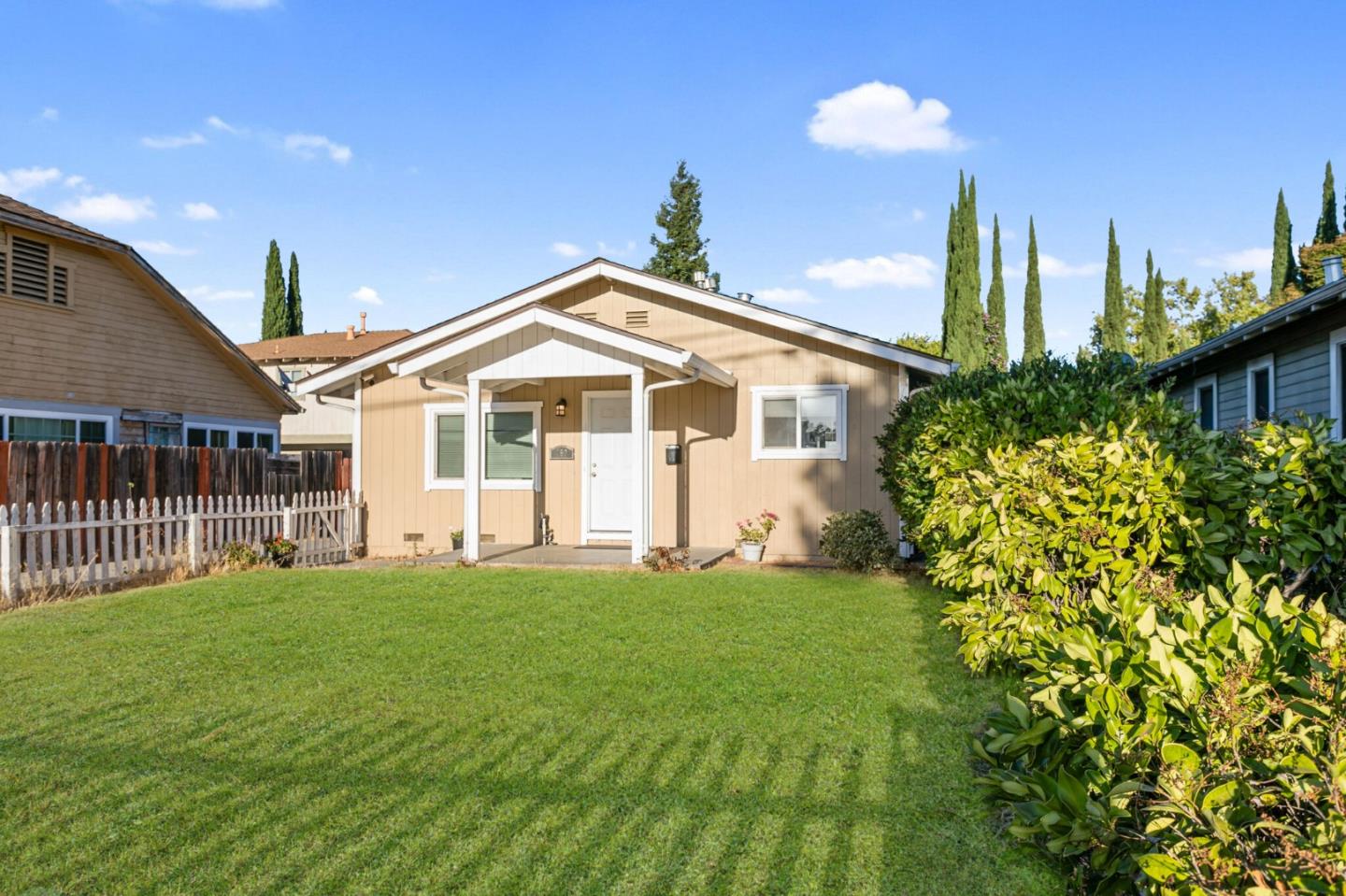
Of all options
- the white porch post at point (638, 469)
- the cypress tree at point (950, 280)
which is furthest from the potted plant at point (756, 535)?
the cypress tree at point (950, 280)

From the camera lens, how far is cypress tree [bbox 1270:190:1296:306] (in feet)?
107

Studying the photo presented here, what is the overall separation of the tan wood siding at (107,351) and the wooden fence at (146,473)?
2.00m

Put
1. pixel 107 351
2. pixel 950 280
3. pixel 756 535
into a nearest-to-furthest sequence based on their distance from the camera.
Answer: pixel 756 535 → pixel 107 351 → pixel 950 280

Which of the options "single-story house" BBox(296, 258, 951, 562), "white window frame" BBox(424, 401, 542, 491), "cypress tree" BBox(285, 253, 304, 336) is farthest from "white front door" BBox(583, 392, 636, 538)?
"cypress tree" BBox(285, 253, 304, 336)

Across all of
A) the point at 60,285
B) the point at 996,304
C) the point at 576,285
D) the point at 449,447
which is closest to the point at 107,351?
the point at 60,285

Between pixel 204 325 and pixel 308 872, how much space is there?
16.1 meters

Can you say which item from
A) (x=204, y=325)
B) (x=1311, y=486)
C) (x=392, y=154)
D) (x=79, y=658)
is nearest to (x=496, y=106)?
(x=392, y=154)

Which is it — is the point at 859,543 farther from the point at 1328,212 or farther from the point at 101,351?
the point at 1328,212

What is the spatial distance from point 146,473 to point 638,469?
7627 mm

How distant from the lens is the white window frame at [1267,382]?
12.0m

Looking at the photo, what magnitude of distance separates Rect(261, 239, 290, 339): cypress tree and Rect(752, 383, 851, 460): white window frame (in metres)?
34.2

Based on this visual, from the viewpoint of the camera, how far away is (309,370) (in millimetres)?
29938

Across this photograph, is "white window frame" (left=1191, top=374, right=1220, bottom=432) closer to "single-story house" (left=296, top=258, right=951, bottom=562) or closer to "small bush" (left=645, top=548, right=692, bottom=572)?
"single-story house" (left=296, top=258, right=951, bottom=562)

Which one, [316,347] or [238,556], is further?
[316,347]
